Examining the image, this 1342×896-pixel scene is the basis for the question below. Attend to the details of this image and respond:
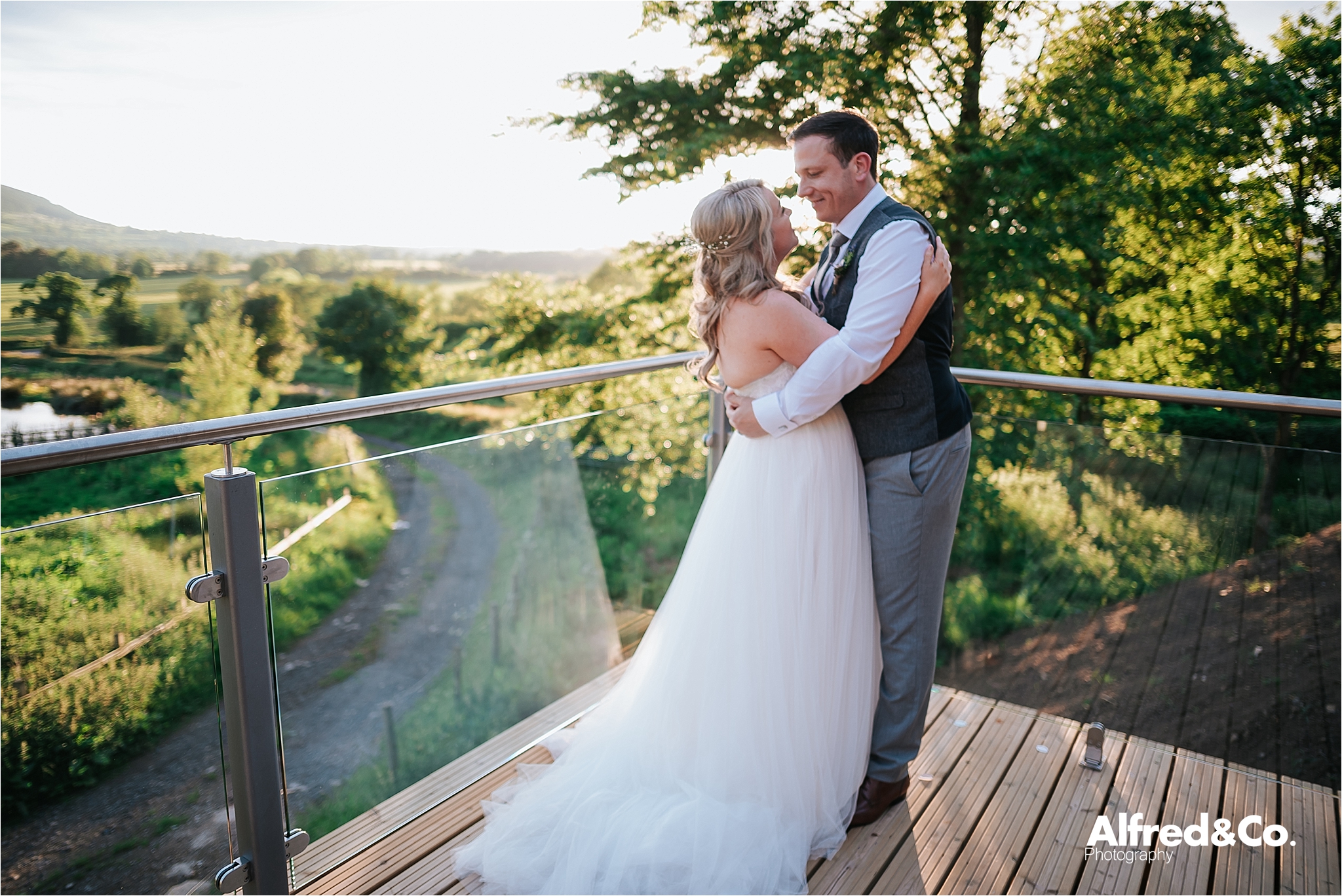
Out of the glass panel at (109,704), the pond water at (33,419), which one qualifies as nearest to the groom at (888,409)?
the glass panel at (109,704)

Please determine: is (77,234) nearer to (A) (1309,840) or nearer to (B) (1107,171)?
(B) (1107,171)

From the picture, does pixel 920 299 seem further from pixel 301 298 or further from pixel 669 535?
pixel 301 298

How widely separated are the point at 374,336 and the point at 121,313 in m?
4.96

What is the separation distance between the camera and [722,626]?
2.05 m

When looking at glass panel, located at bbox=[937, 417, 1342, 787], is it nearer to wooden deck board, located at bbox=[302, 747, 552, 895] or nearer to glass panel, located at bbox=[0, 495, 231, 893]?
wooden deck board, located at bbox=[302, 747, 552, 895]

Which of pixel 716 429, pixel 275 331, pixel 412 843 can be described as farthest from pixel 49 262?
pixel 412 843

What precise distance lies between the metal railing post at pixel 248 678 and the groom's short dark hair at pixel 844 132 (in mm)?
1494

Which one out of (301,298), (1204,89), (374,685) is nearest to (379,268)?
(301,298)

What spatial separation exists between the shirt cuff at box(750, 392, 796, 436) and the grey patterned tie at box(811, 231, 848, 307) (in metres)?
0.31

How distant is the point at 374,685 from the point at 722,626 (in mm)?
12976

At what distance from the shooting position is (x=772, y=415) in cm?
202

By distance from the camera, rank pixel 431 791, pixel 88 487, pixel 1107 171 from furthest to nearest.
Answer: pixel 88 487, pixel 1107 171, pixel 431 791

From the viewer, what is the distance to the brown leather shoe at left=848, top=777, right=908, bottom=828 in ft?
6.93

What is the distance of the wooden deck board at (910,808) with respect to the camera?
1937 mm
